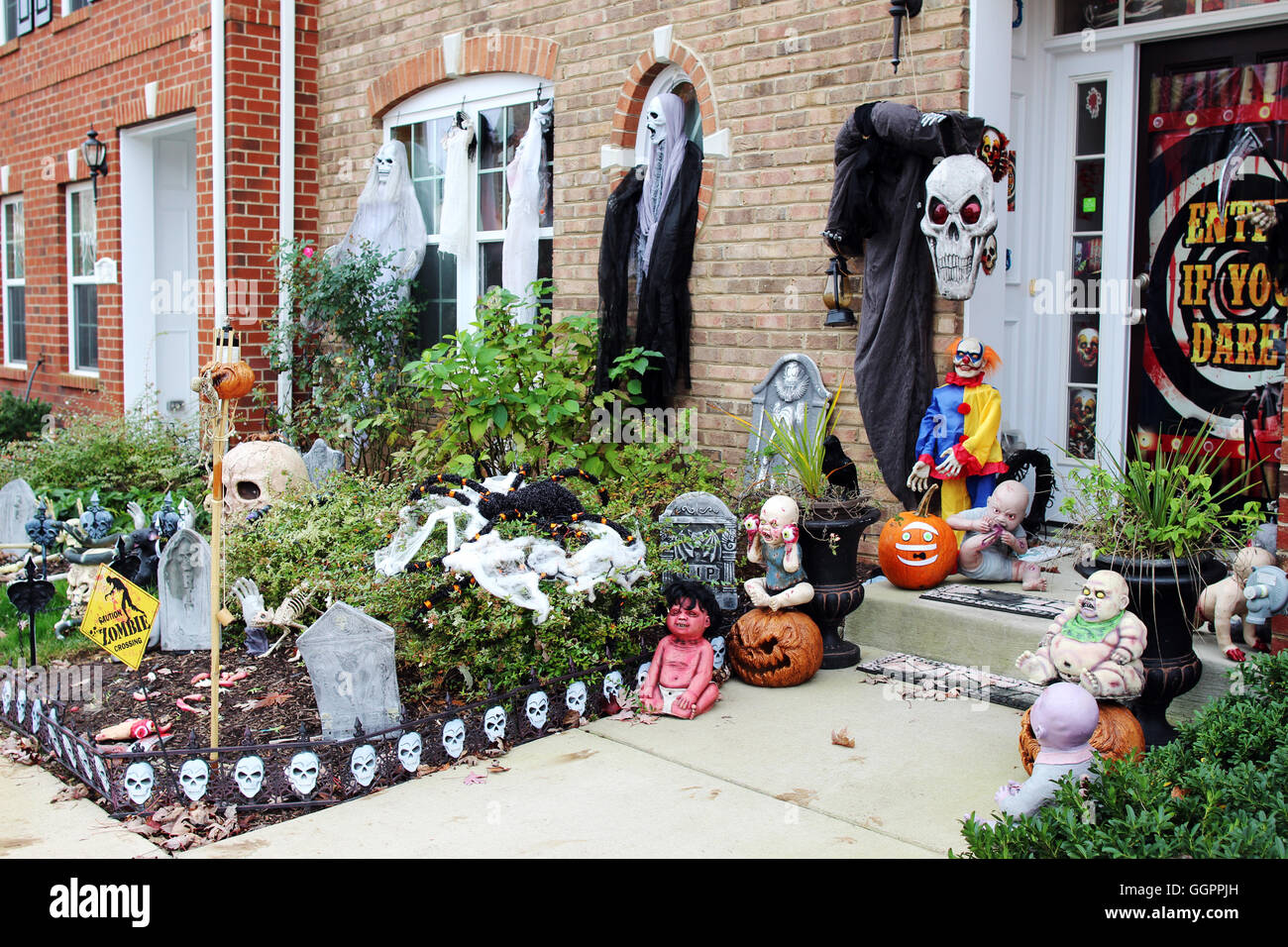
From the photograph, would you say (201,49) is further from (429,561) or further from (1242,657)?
(1242,657)

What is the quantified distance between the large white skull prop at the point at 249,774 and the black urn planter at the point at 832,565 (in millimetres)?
2327

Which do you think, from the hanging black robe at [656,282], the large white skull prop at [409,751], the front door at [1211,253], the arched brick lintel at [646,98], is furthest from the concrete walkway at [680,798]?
the arched brick lintel at [646,98]

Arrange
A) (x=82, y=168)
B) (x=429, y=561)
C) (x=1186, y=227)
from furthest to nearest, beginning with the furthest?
(x=82, y=168) → (x=1186, y=227) → (x=429, y=561)

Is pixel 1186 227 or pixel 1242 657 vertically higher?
pixel 1186 227

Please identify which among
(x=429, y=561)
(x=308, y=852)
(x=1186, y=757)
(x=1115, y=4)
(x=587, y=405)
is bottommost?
(x=308, y=852)

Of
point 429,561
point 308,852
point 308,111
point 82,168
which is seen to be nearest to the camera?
point 308,852

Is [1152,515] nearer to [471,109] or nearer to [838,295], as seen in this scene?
[838,295]

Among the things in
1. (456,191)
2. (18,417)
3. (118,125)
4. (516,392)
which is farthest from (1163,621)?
(18,417)

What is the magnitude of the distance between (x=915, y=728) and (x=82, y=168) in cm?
1082

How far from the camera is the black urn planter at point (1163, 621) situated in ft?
13.0

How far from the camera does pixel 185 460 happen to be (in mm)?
9078

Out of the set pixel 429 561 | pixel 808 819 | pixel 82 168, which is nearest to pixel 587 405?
pixel 429 561

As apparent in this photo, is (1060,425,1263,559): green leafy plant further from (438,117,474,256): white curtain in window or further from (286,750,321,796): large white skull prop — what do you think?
(438,117,474,256): white curtain in window

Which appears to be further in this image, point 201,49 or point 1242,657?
point 201,49
